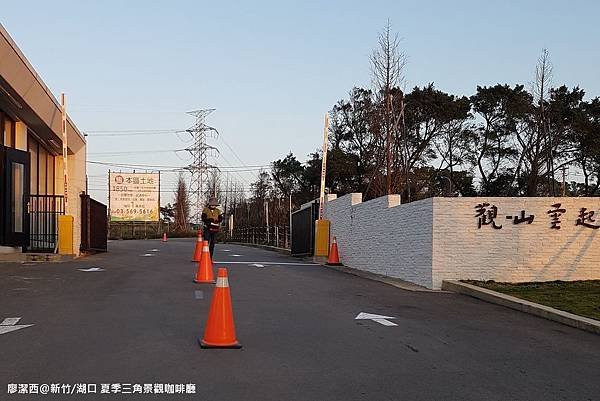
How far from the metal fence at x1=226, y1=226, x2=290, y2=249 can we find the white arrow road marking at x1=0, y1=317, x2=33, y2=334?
2951cm

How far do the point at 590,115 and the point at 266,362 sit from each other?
34.7 metres

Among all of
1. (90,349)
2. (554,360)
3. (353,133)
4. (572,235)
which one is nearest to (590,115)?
(353,133)

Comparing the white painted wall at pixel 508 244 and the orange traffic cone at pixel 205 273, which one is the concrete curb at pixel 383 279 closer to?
the white painted wall at pixel 508 244

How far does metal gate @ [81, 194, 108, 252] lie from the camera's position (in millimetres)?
24953

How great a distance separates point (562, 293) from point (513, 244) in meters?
2.13

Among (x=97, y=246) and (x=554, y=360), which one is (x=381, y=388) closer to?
(x=554, y=360)

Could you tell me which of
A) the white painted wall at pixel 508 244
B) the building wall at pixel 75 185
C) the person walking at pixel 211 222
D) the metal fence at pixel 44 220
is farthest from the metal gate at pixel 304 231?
the white painted wall at pixel 508 244

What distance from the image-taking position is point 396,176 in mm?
28234

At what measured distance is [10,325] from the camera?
901 centimetres

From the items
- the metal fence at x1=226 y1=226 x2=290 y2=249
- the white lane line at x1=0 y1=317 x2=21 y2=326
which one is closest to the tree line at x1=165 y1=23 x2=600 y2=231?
the metal fence at x1=226 y1=226 x2=290 y2=249

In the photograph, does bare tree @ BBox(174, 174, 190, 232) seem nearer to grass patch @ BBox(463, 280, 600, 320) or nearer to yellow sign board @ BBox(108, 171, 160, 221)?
yellow sign board @ BBox(108, 171, 160, 221)

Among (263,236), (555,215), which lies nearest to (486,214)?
(555,215)

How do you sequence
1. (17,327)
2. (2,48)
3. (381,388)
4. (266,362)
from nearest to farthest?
(381,388), (266,362), (17,327), (2,48)

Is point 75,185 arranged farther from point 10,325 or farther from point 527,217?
point 10,325
